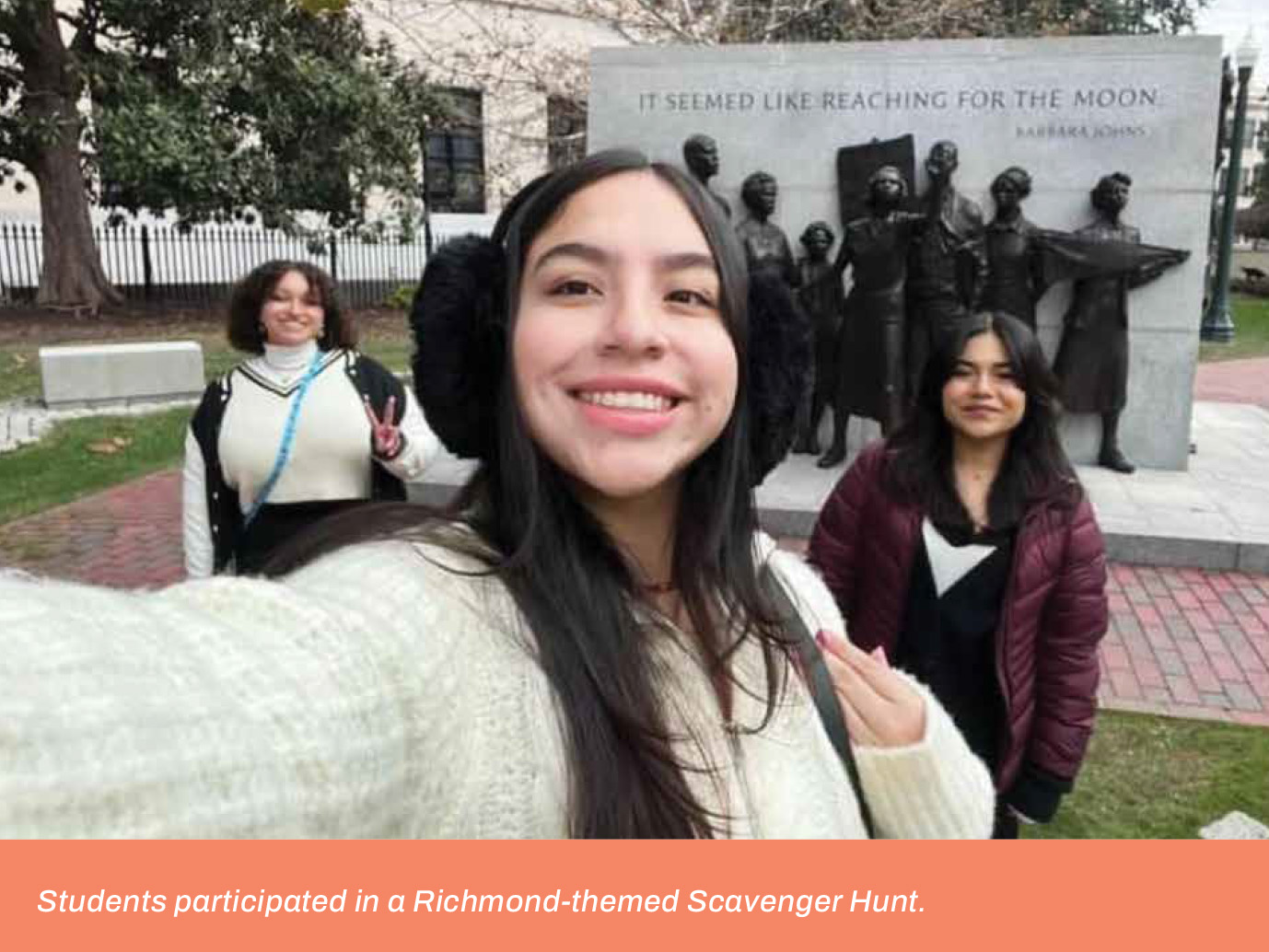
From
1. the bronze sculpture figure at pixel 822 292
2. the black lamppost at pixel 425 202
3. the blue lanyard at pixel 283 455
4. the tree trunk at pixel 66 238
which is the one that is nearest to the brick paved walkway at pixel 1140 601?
the bronze sculpture figure at pixel 822 292

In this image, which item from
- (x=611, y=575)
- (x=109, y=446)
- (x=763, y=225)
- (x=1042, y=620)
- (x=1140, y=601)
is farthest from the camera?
(x=109, y=446)

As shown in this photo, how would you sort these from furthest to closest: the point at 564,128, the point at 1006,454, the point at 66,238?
the point at 564,128 → the point at 66,238 → the point at 1006,454

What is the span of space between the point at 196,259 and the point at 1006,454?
2165 cm

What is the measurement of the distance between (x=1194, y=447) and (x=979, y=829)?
8.29 metres

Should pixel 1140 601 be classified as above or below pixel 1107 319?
below

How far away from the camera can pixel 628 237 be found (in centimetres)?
117

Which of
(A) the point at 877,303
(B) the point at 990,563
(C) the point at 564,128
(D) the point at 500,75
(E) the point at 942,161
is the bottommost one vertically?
(B) the point at 990,563

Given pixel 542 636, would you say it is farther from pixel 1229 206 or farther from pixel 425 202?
pixel 425 202

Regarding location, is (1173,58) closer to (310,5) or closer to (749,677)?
(310,5)

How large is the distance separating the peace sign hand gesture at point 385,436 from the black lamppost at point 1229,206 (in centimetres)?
1426

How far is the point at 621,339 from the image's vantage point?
1136mm

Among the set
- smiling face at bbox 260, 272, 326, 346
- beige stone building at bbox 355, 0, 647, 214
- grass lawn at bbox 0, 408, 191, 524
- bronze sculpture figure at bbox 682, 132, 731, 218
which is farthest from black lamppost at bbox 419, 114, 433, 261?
smiling face at bbox 260, 272, 326, 346


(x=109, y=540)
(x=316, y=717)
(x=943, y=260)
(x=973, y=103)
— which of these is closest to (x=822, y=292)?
(x=943, y=260)

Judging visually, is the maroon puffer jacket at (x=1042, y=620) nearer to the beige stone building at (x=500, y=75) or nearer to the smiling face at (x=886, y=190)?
the smiling face at (x=886, y=190)
